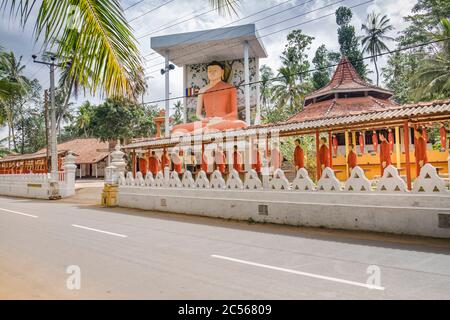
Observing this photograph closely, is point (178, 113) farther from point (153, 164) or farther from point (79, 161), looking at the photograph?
point (153, 164)

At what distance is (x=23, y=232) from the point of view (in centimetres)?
916

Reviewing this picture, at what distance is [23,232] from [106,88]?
7.06 m

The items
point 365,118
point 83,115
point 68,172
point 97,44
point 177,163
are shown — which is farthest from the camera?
point 83,115

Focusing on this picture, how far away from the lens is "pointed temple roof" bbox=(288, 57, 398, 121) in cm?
1967

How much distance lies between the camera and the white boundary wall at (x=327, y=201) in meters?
7.64

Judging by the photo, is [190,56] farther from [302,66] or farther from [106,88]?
[302,66]

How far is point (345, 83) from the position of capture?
21.4m

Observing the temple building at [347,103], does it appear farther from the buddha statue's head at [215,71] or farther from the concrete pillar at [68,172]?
the concrete pillar at [68,172]

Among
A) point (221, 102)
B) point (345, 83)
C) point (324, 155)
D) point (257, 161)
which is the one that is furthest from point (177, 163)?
point (345, 83)

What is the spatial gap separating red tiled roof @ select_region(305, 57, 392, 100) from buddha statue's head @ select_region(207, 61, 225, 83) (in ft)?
20.9

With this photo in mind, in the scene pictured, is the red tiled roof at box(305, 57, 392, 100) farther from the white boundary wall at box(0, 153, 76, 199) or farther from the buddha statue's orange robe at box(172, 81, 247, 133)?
the white boundary wall at box(0, 153, 76, 199)

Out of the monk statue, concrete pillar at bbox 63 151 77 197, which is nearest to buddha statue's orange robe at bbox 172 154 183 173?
the monk statue

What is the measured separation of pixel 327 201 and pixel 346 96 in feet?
45.0
